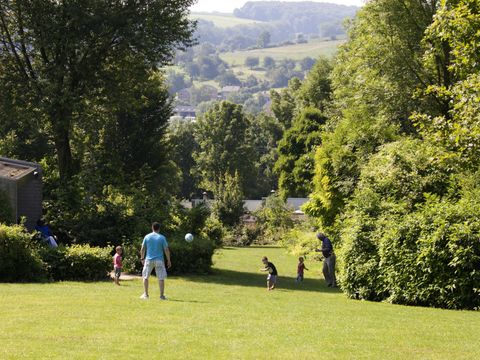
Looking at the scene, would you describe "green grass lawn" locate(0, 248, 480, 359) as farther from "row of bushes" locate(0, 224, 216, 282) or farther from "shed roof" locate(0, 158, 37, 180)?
"shed roof" locate(0, 158, 37, 180)

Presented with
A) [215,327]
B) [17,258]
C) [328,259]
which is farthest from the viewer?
[328,259]

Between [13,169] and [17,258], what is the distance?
297 inches

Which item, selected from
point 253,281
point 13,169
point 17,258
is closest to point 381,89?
point 253,281

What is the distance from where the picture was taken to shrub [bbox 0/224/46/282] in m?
22.5

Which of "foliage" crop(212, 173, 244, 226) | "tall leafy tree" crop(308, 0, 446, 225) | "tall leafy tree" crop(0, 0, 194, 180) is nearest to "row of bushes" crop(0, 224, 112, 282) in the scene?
"tall leafy tree" crop(0, 0, 194, 180)

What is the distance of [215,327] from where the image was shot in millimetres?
13164

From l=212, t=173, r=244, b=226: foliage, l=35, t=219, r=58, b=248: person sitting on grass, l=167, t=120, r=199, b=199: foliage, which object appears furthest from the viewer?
l=167, t=120, r=199, b=199: foliage

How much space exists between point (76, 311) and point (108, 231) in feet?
52.8

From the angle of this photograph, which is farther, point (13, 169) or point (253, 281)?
point (13, 169)

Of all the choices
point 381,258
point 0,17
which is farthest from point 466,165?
point 0,17

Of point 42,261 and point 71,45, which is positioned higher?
point 71,45

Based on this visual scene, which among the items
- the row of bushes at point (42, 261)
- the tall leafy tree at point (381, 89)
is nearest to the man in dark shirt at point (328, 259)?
the row of bushes at point (42, 261)

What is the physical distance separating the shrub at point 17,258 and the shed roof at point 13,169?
19.1 feet

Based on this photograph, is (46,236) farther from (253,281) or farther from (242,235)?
(242,235)
